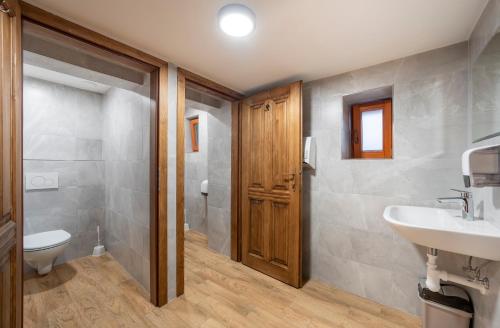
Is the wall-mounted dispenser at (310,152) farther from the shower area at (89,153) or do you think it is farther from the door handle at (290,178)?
the shower area at (89,153)

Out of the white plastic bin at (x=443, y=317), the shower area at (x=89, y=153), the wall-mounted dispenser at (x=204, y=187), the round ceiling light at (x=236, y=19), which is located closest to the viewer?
the round ceiling light at (x=236, y=19)

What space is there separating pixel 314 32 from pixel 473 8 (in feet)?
2.86

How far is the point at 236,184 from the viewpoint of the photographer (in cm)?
261

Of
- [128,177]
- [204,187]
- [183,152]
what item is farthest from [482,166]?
[204,187]

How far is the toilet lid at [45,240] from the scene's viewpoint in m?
2.03

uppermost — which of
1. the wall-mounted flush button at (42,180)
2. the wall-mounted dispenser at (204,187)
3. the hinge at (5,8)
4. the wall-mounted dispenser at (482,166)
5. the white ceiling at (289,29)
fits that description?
the white ceiling at (289,29)

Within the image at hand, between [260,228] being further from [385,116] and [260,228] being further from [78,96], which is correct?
[78,96]

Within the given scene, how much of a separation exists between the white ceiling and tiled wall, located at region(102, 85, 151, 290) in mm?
644

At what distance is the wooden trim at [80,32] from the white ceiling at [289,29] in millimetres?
39

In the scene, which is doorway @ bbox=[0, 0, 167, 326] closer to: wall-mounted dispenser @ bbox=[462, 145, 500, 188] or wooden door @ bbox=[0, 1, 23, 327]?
wooden door @ bbox=[0, 1, 23, 327]

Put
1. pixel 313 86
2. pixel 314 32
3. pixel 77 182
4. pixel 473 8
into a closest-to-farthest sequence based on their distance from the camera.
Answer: pixel 473 8 → pixel 314 32 → pixel 313 86 → pixel 77 182

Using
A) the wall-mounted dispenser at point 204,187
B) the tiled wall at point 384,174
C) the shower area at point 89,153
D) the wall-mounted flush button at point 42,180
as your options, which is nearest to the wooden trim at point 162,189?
the shower area at point 89,153

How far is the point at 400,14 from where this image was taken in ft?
3.94

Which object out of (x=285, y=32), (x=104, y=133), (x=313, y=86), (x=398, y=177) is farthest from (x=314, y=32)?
(x=104, y=133)
